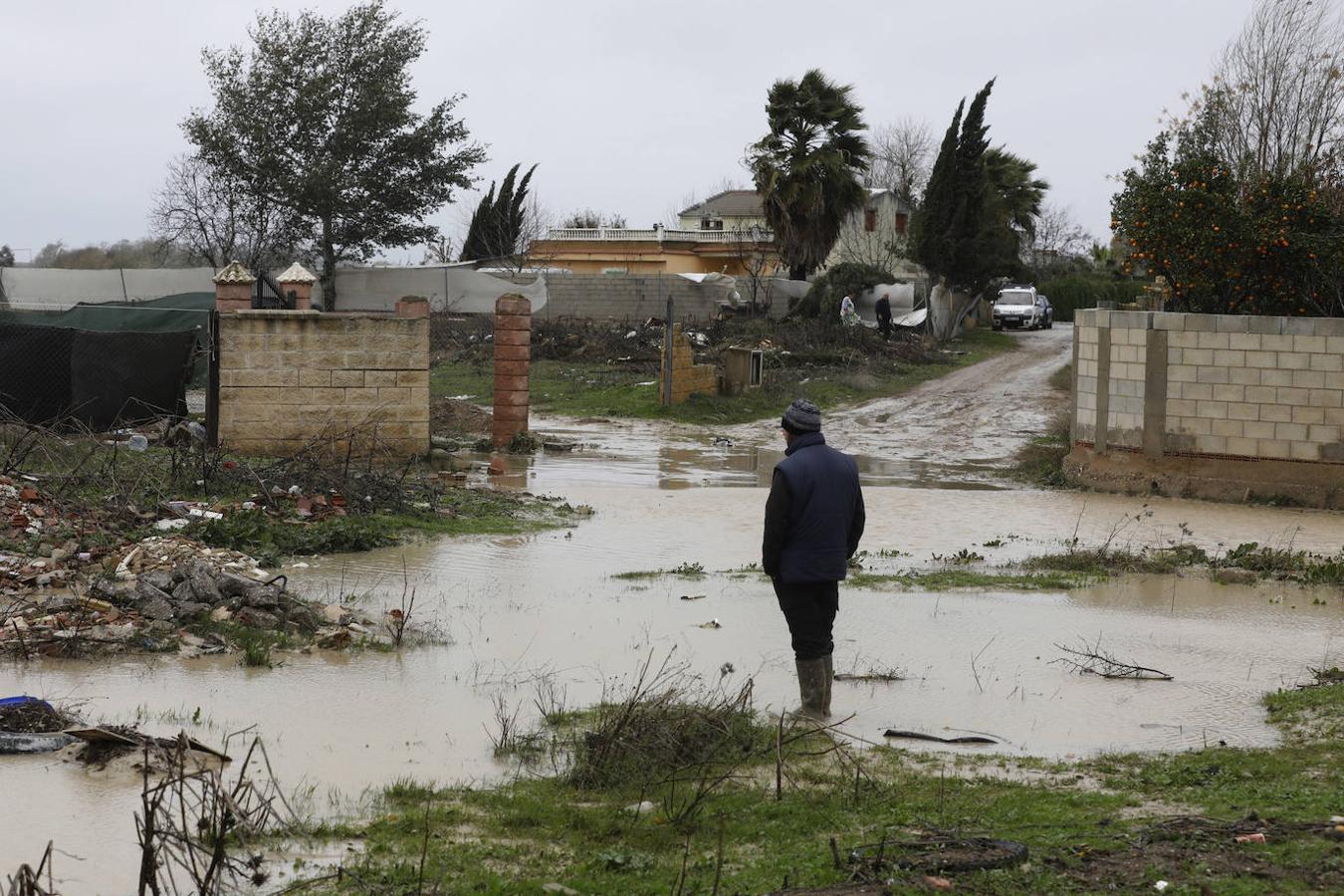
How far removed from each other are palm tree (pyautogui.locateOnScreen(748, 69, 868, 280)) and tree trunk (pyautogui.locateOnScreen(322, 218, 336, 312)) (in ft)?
42.7

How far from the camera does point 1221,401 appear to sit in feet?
53.6

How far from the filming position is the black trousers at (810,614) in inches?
279

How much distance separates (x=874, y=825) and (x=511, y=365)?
1491cm

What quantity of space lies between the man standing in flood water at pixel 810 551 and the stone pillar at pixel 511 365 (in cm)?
1248

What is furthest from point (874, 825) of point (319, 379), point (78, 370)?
point (78, 370)

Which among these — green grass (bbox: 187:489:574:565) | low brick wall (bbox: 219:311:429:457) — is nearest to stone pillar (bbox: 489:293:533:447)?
low brick wall (bbox: 219:311:429:457)

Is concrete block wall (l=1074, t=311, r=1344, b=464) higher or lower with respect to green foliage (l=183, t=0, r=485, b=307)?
lower

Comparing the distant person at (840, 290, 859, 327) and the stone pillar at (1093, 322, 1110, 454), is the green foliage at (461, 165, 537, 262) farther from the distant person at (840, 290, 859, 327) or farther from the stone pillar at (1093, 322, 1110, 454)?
the stone pillar at (1093, 322, 1110, 454)

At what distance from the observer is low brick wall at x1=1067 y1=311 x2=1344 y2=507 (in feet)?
51.9

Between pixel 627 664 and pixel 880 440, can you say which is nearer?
pixel 627 664

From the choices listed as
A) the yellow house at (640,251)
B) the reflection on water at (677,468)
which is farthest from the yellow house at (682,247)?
the reflection on water at (677,468)

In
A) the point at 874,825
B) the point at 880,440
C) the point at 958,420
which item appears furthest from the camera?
the point at 958,420

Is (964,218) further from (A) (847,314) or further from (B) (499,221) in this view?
(B) (499,221)

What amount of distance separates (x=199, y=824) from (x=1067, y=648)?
5.75 metres
